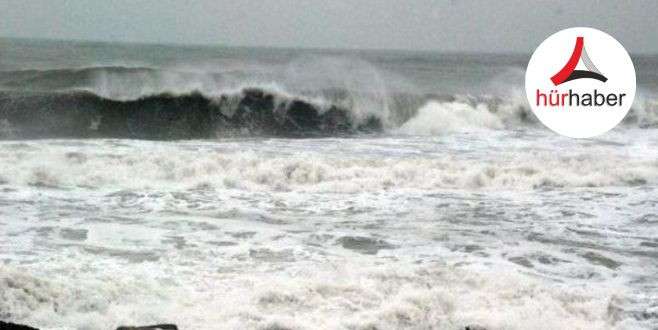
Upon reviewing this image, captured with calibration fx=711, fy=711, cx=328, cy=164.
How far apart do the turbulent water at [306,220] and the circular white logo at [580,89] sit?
2.61 feet

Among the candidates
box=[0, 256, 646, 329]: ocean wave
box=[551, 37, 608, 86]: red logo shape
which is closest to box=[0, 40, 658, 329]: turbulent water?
box=[0, 256, 646, 329]: ocean wave

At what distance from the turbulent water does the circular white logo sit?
31.3 inches

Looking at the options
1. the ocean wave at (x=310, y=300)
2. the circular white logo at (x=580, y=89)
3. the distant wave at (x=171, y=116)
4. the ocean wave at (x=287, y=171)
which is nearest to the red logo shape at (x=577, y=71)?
the circular white logo at (x=580, y=89)

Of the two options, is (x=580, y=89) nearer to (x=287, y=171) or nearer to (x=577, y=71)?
(x=577, y=71)

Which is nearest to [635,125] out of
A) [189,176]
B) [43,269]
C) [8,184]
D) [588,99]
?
[588,99]

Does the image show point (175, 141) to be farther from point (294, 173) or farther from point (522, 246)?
point (522, 246)

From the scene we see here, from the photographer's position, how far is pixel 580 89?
18453 millimetres

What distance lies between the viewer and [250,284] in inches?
249

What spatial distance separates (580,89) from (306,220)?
12.0 meters

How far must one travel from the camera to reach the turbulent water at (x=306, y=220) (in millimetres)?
5742

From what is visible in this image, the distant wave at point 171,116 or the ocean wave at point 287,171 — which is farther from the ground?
the distant wave at point 171,116

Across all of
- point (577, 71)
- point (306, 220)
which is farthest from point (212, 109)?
point (577, 71)

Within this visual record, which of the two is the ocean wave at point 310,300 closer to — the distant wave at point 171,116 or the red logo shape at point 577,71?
the distant wave at point 171,116

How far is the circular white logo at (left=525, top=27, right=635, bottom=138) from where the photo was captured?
17234 mm
